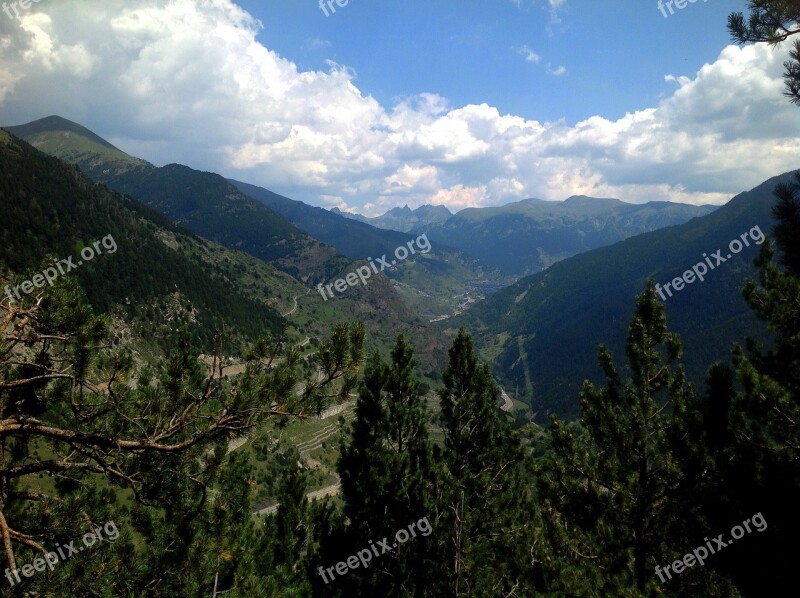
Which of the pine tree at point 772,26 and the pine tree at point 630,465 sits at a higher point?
the pine tree at point 772,26

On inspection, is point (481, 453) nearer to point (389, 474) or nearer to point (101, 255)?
point (389, 474)

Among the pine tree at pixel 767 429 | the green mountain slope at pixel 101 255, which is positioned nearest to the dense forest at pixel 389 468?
the pine tree at pixel 767 429

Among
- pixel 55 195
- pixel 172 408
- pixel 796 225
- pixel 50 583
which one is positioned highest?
pixel 55 195

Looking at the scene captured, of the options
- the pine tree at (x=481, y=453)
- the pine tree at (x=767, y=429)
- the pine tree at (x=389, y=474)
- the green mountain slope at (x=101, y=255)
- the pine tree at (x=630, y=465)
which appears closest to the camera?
the pine tree at (x=767, y=429)

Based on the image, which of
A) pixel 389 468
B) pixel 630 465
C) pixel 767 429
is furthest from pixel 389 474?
pixel 767 429

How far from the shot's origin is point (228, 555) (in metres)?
8.12

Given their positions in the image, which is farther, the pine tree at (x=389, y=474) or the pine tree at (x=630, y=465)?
the pine tree at (x=389, y=474)

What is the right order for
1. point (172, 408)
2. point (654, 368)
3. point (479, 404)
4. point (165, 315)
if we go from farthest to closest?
1. point (165, 315)
2. point (479, 404)
3. point (654, 368)
4. point (172, 408)

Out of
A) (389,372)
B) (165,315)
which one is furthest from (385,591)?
(165,315)

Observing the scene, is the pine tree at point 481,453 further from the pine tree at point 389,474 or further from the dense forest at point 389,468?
the pine tree at point 389,474

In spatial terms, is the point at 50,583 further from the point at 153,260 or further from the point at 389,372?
the point at 153,260

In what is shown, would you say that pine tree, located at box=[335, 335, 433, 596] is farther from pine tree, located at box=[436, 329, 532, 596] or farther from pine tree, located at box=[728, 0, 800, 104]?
pine tree, located at box=[728, 0, 800, 104]

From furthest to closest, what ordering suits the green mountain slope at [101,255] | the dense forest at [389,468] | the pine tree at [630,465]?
the green mountain slope at [101,255] < the pine tree at [630,465] < the dense forest at [389,468]

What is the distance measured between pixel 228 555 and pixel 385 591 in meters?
7.97
